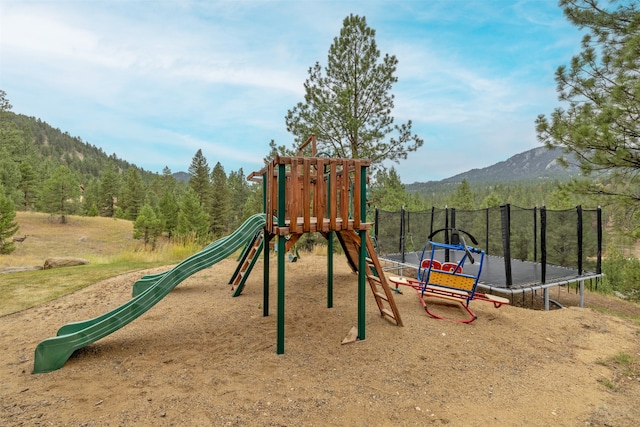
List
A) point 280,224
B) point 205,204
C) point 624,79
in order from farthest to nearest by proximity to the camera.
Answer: point 205,204, point 624,79, point 280,224

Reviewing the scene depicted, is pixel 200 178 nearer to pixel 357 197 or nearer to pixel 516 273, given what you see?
pixel 516 273

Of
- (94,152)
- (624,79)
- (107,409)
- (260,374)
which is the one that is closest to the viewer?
(107,409)

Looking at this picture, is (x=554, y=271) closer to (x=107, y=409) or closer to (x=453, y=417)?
(x=453, y=417)

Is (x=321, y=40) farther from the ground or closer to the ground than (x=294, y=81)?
farther from the ground

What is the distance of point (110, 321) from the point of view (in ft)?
11.3

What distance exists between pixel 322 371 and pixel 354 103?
9.49 metres

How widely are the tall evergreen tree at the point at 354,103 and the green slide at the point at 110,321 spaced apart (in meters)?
7.26

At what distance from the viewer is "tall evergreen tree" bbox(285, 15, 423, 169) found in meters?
10.6

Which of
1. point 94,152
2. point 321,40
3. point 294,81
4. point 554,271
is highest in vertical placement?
point 94,152

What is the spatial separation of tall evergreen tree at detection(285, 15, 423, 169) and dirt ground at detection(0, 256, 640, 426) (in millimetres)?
6866

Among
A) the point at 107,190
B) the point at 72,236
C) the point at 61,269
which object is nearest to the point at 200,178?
the point at 72,236

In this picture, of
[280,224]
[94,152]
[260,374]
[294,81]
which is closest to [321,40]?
[294,81]

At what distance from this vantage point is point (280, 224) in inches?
140

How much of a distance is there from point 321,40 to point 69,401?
1168 centimetres
